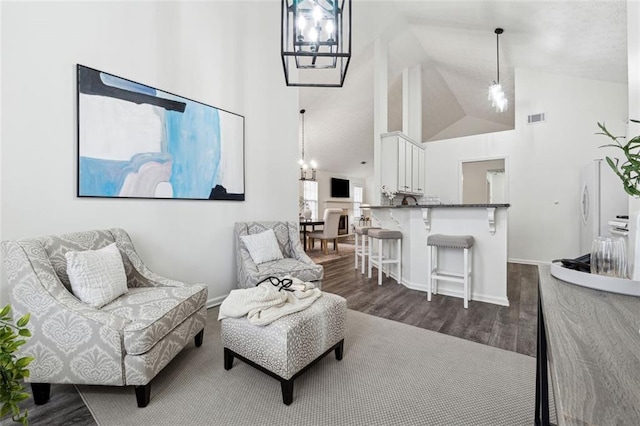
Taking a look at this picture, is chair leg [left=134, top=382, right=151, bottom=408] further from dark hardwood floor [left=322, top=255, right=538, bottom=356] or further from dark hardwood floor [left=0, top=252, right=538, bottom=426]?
dark hardwood floor [left=322, top=255, right=538, bottom=356]

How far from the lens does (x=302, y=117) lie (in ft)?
22.6

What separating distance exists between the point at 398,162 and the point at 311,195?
4.72 meters

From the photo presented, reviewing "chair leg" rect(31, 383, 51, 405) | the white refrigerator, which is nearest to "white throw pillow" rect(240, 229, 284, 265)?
"chair leg" rect(31, 383, 51, 405)

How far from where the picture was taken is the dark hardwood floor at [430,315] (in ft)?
4.68

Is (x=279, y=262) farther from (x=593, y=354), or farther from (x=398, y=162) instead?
(x=398, y=162)

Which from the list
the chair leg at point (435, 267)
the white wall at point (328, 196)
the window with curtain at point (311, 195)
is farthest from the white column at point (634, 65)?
the white wall at point (328, 196)

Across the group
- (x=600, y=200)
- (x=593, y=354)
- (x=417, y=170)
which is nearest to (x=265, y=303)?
(x=593, y=354)

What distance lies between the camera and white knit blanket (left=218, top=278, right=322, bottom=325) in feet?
5.07

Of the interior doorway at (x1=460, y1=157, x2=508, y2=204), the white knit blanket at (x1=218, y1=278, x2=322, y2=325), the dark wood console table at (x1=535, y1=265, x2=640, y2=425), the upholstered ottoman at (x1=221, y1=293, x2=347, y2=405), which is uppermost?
the interior doorway at (x1=460, y1=157, x2=508, y2=204)

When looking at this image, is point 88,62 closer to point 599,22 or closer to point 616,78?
point 599,22

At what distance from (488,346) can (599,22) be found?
12.2 feet

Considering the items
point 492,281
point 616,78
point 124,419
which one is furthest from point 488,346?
point 616,78

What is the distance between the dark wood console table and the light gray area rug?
37.6 inches

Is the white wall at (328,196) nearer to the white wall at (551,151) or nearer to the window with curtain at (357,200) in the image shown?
the window with curtain at (357,200)
